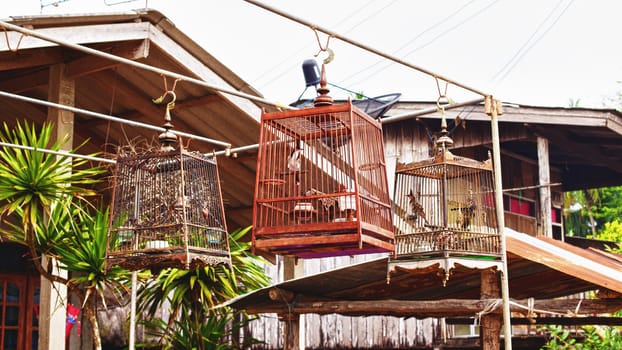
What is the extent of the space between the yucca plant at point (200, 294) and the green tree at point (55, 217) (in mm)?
1462

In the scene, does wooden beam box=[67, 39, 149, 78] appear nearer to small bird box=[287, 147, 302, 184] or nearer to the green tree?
the green tree

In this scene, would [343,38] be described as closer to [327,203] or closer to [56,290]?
[327,203]

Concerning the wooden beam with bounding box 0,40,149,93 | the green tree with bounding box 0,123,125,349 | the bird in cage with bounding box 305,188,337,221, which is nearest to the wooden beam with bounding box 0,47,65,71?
the wooden beam with bounding box 0,40,149,93

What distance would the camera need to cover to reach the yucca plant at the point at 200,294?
32.7ft

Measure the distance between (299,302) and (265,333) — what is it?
465 centimetres

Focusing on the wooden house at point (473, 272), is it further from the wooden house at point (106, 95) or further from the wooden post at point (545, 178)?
the wooden house at point (106, 95)

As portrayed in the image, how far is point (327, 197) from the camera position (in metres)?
5.53

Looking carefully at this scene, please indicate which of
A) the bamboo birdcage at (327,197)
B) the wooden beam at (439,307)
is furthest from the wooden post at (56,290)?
the bamboo birdcage at (327,197)

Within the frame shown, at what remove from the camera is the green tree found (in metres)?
7.93

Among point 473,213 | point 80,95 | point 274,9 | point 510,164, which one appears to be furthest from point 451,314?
point 510,164

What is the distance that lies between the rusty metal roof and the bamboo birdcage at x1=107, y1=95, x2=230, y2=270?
1768mm

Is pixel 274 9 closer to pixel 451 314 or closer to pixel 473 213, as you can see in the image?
pixel 473 213

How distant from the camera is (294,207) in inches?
227

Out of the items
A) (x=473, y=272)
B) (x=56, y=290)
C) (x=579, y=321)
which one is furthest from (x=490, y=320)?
(x=56, y=290)
